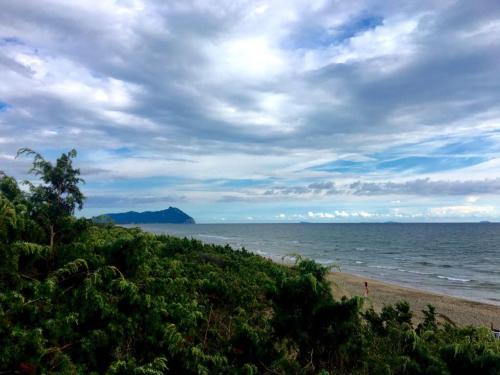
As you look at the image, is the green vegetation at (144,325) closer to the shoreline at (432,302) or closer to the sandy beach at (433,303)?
the shoreline at (432,302)

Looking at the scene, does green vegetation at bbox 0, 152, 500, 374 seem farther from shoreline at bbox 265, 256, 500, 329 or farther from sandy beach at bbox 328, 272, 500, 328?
sandy beach at bbox 328, 272, 500, 328

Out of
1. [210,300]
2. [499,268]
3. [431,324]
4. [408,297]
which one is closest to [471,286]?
[408,297]

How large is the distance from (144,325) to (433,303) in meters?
29.9

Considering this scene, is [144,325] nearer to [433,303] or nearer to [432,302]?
[433,303]

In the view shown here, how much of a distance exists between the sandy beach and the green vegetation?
1818 cm

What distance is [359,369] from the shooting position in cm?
461

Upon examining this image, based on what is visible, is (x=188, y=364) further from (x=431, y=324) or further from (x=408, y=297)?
(x=408, y=297)

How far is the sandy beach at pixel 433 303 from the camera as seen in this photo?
80.7 ft

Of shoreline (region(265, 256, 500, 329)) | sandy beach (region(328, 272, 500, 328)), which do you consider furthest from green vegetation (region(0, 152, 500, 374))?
sandy beach (region(328, 272, 500, 328))

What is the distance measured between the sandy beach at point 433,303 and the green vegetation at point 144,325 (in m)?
18.2

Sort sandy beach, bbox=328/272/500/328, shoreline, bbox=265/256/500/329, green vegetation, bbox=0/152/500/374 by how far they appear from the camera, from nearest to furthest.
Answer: green vegetation, bbox=0/152/500/374 < shoreline, bbox=265/256/500/329 < sandy beach, bbox=328/272/500/328

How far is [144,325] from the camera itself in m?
4.25

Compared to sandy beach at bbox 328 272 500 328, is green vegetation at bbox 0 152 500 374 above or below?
above

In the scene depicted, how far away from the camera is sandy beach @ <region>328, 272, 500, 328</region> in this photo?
2459 cm
